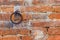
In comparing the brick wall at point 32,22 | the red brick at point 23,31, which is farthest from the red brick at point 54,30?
the red brick at point 23,31

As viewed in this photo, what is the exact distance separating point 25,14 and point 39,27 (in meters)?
0.18

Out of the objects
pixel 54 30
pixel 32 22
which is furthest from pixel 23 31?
pixel 54 30

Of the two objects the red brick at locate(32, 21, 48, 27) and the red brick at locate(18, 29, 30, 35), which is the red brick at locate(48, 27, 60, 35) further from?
the red brick at locate(18, 29, 30, 35)

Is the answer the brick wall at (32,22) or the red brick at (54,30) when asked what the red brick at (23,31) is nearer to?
the brick wall at (32,22)

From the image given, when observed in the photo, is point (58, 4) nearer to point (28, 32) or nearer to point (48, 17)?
point (48, 17)

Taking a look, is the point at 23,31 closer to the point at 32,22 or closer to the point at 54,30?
the point at 32,22

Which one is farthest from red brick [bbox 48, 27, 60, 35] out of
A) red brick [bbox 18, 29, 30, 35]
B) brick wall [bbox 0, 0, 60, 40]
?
red brick [bbox 18, 29, 30, 35]

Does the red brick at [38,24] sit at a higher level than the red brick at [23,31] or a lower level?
higher

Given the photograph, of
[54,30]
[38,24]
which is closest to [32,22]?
[38,24]

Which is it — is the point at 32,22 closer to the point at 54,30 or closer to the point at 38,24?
the point at 38,24

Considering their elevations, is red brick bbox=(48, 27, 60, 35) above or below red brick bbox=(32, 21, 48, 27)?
below

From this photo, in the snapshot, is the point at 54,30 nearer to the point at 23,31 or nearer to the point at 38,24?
the point at 38,24

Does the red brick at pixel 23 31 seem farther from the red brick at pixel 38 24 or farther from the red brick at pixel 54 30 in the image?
the red brick at pixel 54 30

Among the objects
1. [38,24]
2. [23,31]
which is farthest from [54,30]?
[23,31]
